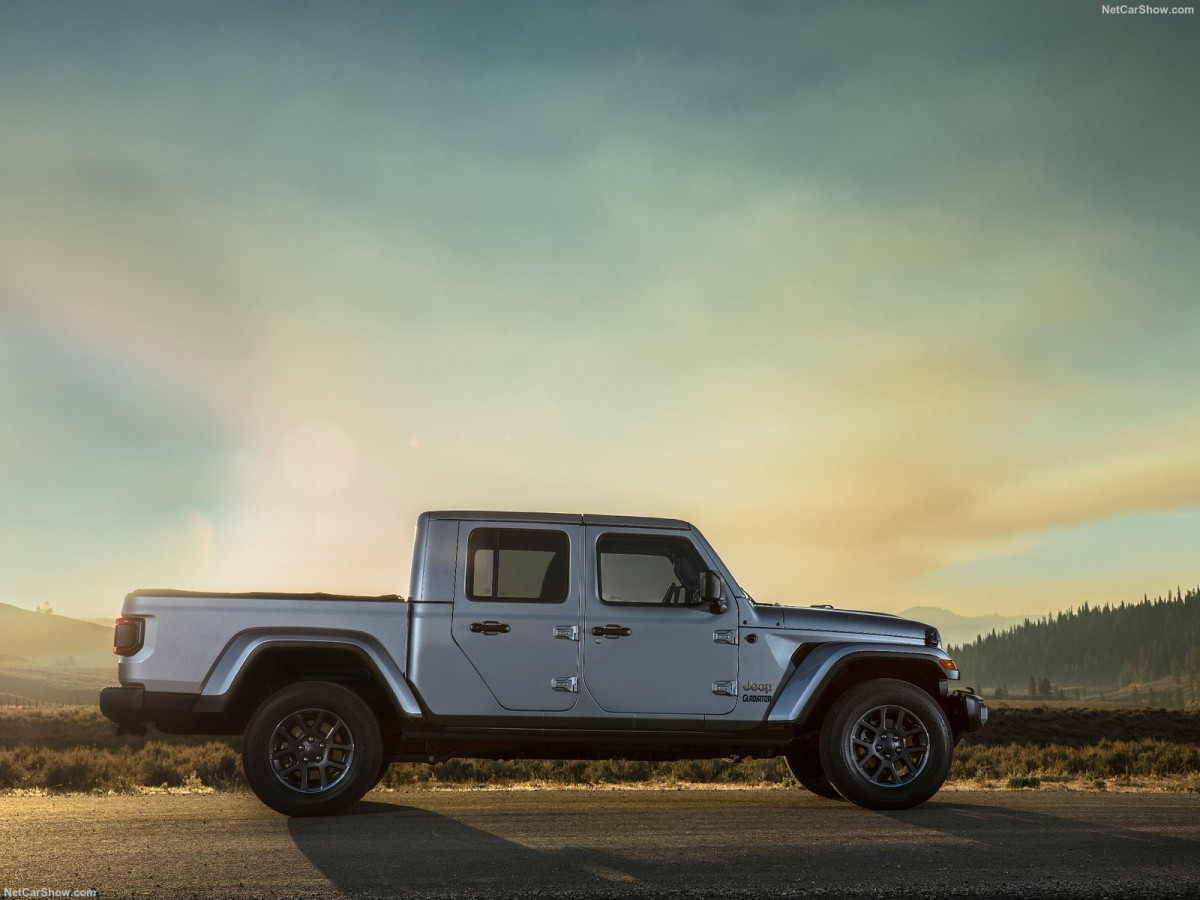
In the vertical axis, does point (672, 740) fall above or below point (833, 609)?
below

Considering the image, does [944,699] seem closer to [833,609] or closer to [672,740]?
[833,609]

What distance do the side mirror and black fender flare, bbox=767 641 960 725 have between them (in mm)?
825

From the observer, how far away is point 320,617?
8469 millimetres

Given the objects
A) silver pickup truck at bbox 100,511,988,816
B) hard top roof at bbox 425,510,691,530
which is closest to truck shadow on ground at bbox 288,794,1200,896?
silver pickup truck at bbox 100,511,988,816

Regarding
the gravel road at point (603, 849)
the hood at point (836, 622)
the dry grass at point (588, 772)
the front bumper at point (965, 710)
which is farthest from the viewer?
the dry grass at point (588, 772)

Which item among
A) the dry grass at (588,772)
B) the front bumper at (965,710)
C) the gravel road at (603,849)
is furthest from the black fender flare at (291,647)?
the dry grass at (588,772)

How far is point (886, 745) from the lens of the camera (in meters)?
8.91

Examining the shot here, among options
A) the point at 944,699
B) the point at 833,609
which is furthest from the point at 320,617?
the point at 944,699

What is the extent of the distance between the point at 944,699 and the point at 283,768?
5.43 meters

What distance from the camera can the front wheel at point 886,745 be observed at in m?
8.81

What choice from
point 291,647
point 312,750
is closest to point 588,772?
point 312,750

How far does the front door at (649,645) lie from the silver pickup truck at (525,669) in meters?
0.02

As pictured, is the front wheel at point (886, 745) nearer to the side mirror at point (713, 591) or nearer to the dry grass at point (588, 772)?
the side mirror at point (713, 591)

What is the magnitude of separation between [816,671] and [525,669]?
2328mm
